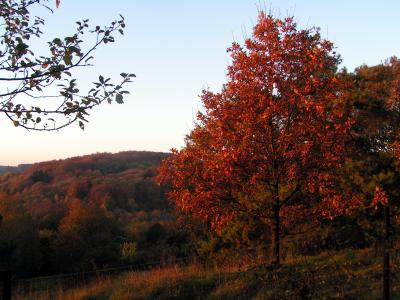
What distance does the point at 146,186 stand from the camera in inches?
2122

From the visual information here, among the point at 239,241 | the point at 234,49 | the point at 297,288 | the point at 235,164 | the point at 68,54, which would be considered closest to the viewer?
the point at 68,54

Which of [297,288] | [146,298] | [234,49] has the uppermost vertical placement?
[234,49]

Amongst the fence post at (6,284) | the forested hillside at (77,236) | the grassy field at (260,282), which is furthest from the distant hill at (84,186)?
the fence post at (6,284)

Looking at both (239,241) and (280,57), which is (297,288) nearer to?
(280,57)

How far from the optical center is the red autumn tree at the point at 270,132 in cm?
885

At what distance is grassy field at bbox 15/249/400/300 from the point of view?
717 centimetres

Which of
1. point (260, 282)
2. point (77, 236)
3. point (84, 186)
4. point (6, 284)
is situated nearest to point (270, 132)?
point (260, 282)

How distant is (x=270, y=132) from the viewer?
8.96m

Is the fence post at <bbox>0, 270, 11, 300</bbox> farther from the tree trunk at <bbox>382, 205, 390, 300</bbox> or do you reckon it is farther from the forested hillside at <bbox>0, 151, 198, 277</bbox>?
the forested hillside at <bbox>0, 151, 198, 277</bbox>

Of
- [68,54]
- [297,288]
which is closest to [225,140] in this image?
[297,288]

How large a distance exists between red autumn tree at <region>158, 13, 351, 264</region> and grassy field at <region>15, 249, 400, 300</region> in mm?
1033

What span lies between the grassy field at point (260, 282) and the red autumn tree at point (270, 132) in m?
1.03

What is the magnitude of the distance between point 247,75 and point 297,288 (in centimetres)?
434

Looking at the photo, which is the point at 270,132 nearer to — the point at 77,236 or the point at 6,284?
the point at 6,284
